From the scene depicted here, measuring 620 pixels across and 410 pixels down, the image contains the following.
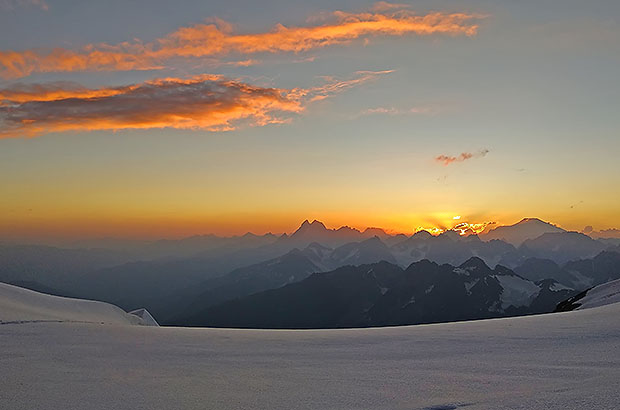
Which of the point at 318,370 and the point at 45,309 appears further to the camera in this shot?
the point at 45,309

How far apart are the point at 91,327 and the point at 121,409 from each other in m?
11.4

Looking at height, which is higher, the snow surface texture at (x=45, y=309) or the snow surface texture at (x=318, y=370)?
the snow surface texture at (x=45, y=309)

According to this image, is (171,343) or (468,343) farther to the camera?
(171,343)

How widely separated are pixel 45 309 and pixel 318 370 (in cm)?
2421

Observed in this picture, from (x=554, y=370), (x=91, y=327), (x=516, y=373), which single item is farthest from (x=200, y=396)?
(x=91, y=327)

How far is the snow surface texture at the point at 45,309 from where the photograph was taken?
73.3 ft

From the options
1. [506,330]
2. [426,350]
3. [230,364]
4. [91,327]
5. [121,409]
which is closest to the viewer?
[121,409]

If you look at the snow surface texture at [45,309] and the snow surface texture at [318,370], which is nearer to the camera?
the snow surface texture at [318,370]

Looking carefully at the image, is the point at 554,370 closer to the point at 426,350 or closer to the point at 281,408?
the point at 426,350

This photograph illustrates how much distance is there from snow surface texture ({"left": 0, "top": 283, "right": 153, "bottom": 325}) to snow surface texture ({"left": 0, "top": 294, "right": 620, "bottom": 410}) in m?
6.03

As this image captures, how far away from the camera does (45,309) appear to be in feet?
95.4

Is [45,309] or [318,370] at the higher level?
[45,309]

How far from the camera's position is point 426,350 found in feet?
44.9

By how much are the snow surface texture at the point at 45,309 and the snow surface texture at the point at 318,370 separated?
19.8ft
